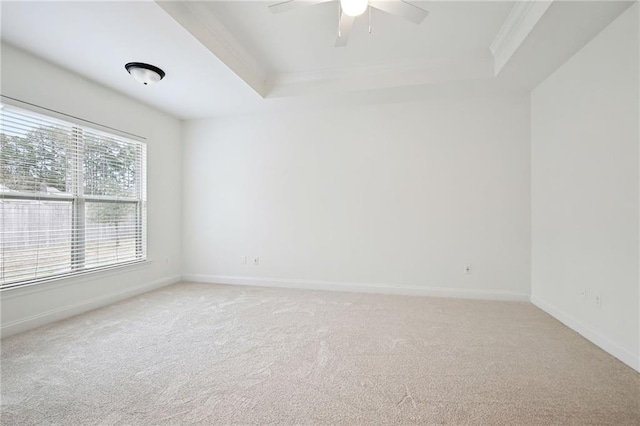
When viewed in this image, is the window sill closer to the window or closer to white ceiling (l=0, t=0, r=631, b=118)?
the window

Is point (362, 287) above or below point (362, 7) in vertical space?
below

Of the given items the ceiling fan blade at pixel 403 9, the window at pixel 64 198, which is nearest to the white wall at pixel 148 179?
the window at pixel 64 198

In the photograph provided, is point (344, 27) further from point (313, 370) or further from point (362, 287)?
point (362, 287)

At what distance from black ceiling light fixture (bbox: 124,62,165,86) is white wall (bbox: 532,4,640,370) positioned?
13.2 ft

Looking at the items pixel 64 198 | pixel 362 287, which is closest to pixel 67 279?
pixel 64 198

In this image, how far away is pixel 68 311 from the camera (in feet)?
9.68

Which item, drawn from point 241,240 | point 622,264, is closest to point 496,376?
point 622,264

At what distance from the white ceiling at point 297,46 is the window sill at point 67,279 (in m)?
2.17

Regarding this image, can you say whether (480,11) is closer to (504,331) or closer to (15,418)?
(504,331)

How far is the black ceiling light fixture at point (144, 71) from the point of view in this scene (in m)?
2.76

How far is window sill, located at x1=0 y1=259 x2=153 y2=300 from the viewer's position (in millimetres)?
2546

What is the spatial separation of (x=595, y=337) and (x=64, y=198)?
5.22 m

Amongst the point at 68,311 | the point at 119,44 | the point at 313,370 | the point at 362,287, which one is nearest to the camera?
the point at 313,370

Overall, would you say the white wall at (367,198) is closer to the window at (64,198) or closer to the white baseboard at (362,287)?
the white baseboard at (362,287)
